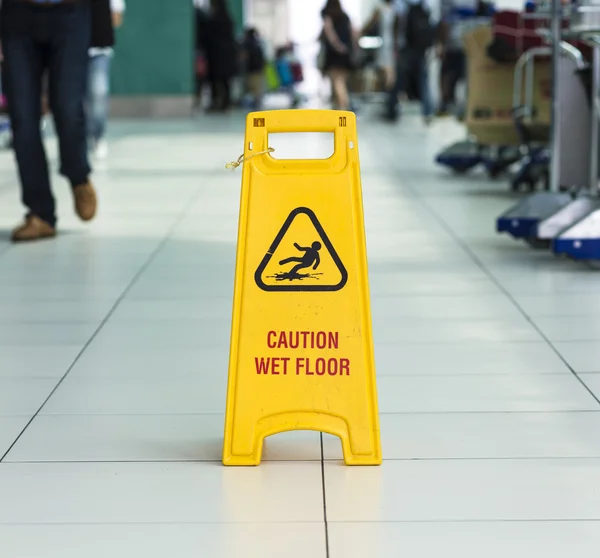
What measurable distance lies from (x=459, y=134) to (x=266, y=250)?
1161cm

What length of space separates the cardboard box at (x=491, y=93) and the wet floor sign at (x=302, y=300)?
5743 mm

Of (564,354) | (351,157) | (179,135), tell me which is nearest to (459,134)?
(179,135)

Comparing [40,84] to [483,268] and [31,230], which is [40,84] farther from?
[483,268]

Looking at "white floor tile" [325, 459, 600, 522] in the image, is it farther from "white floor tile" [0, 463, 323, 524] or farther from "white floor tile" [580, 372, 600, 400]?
"white floor tile" [580, 372, 600, 400]

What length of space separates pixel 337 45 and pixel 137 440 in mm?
13605

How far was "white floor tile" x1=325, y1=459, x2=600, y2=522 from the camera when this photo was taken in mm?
2268

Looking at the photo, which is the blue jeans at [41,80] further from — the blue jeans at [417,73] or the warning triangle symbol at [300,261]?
the blue jeans at [417,73]

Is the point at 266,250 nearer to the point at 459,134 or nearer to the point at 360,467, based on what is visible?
the point at 360,467

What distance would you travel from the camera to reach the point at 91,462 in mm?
2602

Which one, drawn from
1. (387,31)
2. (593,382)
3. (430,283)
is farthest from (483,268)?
(387,31)

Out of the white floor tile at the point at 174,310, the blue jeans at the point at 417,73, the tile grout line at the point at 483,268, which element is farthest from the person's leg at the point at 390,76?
the white floor tile at the point at 174,310

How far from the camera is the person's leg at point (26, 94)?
5484 mm

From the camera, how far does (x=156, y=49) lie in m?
18.4

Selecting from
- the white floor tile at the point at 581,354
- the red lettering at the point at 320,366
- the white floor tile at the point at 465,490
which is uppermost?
the red lettering at the point at 320,366
